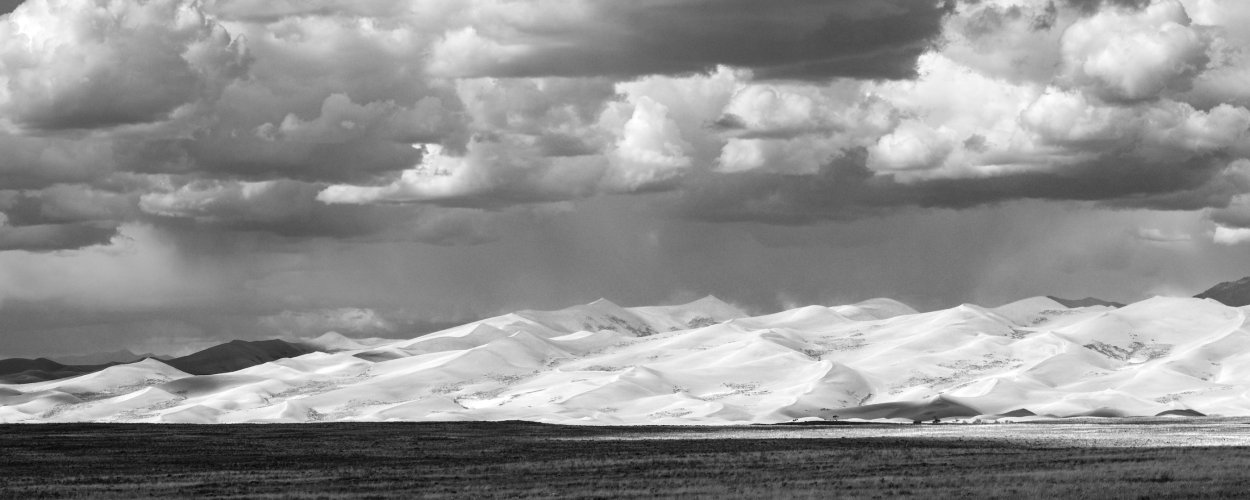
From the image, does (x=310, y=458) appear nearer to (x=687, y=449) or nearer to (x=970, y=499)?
(x=687, y=449)

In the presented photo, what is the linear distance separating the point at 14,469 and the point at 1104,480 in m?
54.2

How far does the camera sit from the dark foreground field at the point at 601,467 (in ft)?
182

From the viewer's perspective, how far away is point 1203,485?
51.5m

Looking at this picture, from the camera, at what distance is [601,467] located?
72375mm

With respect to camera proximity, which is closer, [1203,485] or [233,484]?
[1203,485]

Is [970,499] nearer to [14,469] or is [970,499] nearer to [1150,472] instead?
[1150,472]

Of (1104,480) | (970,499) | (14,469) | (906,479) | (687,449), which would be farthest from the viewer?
(687,449)

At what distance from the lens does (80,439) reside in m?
116

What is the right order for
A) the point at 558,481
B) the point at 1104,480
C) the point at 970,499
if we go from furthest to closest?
the point at 558,481, the point at 1104,480, the point at 970,499

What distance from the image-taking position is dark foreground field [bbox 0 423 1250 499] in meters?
55.5

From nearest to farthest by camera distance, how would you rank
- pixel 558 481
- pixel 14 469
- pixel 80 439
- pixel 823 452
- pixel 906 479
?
1. pixel 906 479
2. pixel 558 481
3. pixel 14 469
4. pixel 823 452
5. pixel 80 439

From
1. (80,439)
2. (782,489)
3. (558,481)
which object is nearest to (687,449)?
(558,481)

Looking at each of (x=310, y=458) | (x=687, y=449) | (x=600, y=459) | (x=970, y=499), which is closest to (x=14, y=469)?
(x=310, y=458)

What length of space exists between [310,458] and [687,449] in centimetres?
2233
